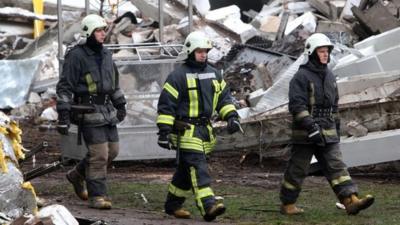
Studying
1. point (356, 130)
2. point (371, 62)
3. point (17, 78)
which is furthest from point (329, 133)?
point (17, 78)

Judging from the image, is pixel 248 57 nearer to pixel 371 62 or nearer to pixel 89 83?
pixel 371 62

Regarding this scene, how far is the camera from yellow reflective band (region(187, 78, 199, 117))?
10.3m

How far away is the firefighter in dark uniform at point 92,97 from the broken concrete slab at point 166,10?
11225 millimetres

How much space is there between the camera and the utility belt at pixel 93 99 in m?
11.2

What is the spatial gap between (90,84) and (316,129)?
95.3 inches

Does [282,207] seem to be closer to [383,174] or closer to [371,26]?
[383,174]

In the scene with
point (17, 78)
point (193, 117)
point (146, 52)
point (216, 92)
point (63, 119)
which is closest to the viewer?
point (193, 117)

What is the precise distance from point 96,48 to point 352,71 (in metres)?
5.47

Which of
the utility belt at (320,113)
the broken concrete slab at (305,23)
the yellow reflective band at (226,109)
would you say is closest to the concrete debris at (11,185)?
the yellow reflective band at (226,109)

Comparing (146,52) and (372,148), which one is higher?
(146,52)

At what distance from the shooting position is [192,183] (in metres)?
10.2

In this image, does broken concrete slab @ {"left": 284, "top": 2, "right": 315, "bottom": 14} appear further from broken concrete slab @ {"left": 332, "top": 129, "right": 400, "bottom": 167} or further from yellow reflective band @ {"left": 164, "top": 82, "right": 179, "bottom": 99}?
yellow reflective band @ {"left": 164, "top": 82, "right": 179, "bottom": 99}

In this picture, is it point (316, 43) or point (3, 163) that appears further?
point (316, 43)

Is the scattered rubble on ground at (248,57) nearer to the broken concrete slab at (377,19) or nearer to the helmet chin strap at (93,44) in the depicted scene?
the broken concrete slab at (377,19)
